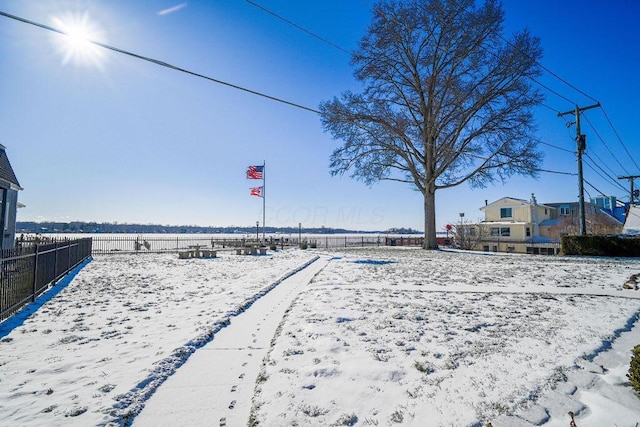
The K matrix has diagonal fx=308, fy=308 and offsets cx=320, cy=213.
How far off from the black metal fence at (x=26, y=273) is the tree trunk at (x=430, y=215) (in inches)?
785

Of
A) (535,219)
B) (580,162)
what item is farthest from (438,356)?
(535,219)

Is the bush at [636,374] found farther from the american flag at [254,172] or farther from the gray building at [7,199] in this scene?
the american flag at [254,172]

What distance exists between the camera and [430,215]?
2170 centimetres

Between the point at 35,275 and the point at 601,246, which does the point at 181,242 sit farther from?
the point at 601,246

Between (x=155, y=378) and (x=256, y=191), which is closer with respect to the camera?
(x=155, y=378)

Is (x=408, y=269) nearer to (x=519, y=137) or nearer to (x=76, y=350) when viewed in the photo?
(x=76, y=350)

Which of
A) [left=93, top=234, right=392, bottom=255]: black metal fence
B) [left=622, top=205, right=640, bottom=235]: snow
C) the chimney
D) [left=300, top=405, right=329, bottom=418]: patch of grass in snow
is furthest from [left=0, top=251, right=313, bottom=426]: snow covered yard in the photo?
the chimney

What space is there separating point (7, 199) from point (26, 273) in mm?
14889

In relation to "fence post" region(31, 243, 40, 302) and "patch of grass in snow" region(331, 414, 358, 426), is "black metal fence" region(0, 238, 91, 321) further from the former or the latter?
"patch of grass in snow" region(331, 414, 358, 426)

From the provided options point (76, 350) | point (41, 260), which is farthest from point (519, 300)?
point (41, 260)

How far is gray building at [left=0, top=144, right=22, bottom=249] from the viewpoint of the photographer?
14.8 metres

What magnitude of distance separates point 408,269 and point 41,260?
11.5 meters

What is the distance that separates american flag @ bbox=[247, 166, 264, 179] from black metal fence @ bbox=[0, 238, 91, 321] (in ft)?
57.2

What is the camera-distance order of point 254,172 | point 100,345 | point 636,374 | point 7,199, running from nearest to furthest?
point 636,374
point 100,345
point 7,199
point 254,172
